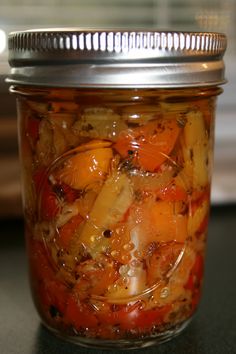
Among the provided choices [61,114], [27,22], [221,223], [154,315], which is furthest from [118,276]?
[27,22]

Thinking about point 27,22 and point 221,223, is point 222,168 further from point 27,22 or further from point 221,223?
point 27,22

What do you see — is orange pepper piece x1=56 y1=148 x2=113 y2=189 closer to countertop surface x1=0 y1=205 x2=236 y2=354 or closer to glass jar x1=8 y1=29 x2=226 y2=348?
glass jar x1=8 y1=29 x2=226 y2=348

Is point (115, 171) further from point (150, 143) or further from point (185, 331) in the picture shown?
point (185, 331)

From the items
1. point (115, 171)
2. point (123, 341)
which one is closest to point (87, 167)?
point (115, 171)

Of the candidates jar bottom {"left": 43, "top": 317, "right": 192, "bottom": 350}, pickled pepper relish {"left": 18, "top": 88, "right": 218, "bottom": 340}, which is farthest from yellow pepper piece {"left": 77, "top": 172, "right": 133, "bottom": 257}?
jar bottom {"left": 43, "top": 317, "right": 192, "bottom": 350}

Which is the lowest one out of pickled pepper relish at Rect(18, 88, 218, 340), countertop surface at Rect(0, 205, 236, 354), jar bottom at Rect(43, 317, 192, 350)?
countertop surface at Rect(0, 205, 236, 354)

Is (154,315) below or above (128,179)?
below

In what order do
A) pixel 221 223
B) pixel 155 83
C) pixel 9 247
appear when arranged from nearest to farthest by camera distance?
pixel 155 83 → pixel 9 247 → pixel 221 223
